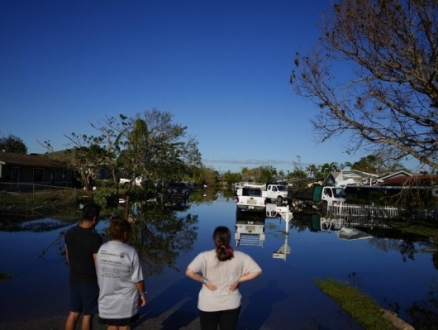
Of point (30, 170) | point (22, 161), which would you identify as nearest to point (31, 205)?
point (22, 161)

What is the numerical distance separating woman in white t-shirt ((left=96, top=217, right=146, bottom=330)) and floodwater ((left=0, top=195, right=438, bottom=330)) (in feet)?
6.70

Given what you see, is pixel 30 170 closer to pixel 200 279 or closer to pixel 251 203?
pixel 251 203

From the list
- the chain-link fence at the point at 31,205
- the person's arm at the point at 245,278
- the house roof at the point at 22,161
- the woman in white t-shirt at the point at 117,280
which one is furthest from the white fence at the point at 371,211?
the house roof at the point at 22,161

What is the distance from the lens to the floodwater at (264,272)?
701 cm

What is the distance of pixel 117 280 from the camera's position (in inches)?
167

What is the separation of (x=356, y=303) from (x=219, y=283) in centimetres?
458

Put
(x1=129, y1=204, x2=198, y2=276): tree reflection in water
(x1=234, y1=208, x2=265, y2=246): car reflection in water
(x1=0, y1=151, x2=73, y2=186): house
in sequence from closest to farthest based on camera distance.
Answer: (x1=129, y1=204, x2=198, y2=276): tree reflection in water → (x1=234, y1=208, x2=265, y2=246): car reflection in water → (x1=0, y1=151, x2=73, y2=186): house

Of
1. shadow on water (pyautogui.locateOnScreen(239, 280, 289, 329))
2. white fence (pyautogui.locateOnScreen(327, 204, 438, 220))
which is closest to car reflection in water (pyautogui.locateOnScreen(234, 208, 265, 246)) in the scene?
shadow on water (pyautogui.locateOnScreen(239, 280, 289, 329))

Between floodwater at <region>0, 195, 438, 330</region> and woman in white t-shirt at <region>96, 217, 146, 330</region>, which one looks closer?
woman in white t-shirt at <region>96, 217, 146, 330</region>

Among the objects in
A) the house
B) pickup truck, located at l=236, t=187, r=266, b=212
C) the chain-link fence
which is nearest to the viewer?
the chain-link fence

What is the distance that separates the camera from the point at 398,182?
38.9m

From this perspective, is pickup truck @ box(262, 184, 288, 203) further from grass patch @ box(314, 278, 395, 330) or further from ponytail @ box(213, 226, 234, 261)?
ponytail @ box(213, 226, 234, 261)

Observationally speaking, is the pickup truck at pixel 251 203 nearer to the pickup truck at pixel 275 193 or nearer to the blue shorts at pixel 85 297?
the pickup truck at pixel 275 193

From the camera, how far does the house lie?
120ft
